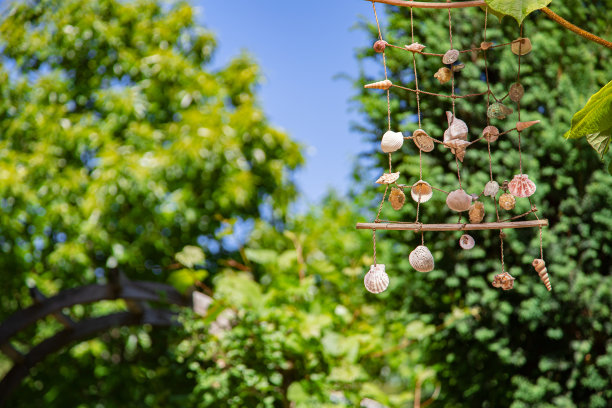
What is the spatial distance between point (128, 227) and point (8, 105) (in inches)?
67.0

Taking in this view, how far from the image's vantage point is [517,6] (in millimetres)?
975

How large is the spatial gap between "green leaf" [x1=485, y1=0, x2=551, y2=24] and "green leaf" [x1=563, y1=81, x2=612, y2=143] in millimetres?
270

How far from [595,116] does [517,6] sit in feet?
1.10

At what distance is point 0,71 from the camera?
4668mm

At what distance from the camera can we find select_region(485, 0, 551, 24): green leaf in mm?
964

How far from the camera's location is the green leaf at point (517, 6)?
96 centimetres

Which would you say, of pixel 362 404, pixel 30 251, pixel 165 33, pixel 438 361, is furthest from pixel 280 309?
pixel 165 33

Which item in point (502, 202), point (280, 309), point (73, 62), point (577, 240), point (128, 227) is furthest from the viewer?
point (73, 62)

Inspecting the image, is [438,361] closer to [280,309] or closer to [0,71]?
[280,309]

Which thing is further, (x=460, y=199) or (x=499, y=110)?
(x=499, y=110)

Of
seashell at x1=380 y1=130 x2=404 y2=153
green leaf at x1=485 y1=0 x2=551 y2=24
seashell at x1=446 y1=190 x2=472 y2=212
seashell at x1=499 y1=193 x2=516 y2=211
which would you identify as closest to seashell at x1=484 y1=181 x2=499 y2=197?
seashell at x1=499 y1=193 x2=516 y2=211

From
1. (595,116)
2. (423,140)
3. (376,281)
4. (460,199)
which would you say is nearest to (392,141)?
(423,140)

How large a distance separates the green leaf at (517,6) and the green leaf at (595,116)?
0.27 meters

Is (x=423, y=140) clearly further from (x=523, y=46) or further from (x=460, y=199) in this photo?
(x=523, y=46)
